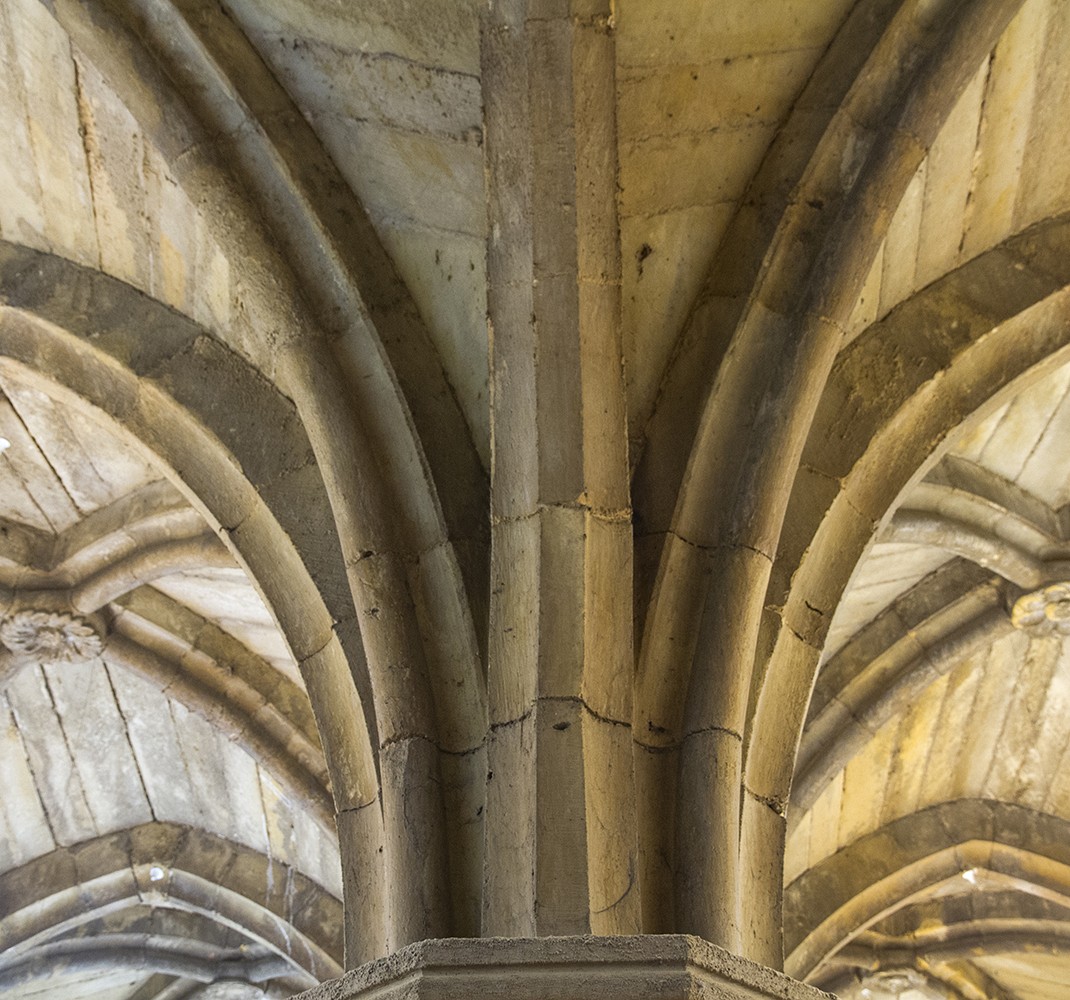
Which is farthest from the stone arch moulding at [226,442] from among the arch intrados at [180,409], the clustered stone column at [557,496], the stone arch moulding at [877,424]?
the stone arch moulding at [877,424]

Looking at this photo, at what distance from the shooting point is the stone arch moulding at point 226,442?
3.65 meters

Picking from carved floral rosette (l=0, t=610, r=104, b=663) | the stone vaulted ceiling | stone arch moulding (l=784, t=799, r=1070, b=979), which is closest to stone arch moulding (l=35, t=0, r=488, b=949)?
the stone vaulted ceiling

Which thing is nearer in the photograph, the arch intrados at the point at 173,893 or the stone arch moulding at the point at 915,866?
the stone arch moulding at the point at 915,866

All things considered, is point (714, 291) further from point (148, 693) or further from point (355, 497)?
point (148, 693)

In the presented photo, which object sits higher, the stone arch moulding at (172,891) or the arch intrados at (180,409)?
the stone arch moulding at (172,891)

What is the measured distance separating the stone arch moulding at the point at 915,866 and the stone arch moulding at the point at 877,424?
463 centimetres

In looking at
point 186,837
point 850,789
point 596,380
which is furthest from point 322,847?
point 596,380

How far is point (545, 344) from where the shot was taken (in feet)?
10.3

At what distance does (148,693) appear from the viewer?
27.4ft

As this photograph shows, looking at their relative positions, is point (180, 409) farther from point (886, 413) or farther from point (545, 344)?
point (886, 413)

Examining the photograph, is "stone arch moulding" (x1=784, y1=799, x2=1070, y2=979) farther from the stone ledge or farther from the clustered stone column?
the stone ledge

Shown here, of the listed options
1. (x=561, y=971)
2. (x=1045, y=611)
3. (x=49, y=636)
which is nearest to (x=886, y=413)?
(x=561, y=971)

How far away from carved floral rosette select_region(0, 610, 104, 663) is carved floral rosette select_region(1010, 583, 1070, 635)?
4.56 m

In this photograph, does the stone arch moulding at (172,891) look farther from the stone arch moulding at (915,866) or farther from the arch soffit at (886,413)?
the arch soffit at (886,413)
